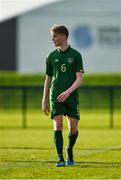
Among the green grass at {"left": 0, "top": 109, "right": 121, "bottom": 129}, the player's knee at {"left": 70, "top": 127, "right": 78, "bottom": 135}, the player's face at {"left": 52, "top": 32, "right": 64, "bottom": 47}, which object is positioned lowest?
the green grass at {"left": 0, "top": 109, "right": 121, "bottom": 129}

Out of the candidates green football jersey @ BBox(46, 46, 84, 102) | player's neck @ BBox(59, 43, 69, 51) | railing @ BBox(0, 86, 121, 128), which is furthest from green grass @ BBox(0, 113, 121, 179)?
railing @ BBox(0, 86, 121, 128)

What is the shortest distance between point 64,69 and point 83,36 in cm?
4513

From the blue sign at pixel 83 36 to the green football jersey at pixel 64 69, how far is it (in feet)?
146

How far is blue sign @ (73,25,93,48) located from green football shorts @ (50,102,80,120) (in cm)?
4456

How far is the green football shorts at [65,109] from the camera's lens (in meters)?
13.1

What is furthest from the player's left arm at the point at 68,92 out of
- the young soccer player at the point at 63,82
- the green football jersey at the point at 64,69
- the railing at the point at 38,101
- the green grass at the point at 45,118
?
the railing at the point at 38,101

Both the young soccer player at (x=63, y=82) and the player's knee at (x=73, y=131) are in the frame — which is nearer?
the young soccer player at (x=63, y=82)

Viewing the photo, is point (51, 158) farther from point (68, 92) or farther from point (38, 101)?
point (38, 101)

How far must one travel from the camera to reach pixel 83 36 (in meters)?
58.1

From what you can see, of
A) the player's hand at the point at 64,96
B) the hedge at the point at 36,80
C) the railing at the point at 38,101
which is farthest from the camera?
the hedge at the point at 36,80

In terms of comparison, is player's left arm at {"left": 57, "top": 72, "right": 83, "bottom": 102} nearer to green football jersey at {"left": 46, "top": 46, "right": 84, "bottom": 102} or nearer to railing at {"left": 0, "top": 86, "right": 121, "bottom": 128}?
green football jersey at {"left": 46, "top": 46, "right": 84, "bottom": 102}

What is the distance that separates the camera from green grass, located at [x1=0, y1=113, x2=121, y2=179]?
39.6 feet

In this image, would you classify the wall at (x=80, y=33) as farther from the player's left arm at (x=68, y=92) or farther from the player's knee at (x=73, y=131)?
the player's left arm at (x=68, y=92)

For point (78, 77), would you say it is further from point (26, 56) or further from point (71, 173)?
point (26, 56)
